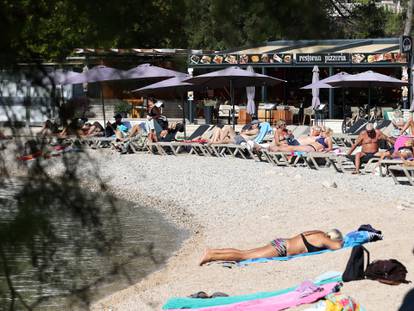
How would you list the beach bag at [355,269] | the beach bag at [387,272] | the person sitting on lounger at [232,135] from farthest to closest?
the person sitting on lounger at [232,135] < the beach bag at [355,269] < the beach bag at [387,272]

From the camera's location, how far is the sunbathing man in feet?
53.6

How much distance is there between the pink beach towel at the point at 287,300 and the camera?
8.36 metres

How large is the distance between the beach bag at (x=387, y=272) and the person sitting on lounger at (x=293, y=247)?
1.77m

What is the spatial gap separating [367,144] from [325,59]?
9.40 m

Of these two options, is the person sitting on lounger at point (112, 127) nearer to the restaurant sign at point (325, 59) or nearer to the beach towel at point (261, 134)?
the beach towel at point (261, 134)

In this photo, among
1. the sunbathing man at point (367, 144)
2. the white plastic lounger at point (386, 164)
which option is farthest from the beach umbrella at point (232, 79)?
the white plastic lounger at point (386, 164)

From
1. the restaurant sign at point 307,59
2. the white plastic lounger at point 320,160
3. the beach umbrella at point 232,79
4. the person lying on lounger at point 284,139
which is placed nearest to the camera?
the white plastic lounger at point 320,160

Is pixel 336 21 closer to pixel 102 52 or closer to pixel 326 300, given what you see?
pixel 102 52

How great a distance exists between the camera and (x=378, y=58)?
81.8 feet

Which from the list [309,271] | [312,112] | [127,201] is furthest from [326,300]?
[312,112]

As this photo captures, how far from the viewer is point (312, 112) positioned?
27.6 m

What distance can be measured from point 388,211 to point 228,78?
827 centimetres

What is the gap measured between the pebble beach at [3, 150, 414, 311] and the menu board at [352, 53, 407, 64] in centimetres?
749

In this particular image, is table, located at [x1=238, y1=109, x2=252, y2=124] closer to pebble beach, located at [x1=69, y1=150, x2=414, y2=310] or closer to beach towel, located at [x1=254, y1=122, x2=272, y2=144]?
pebble beach, located at [x1=69, y1=150, x2=414, y2=310]
